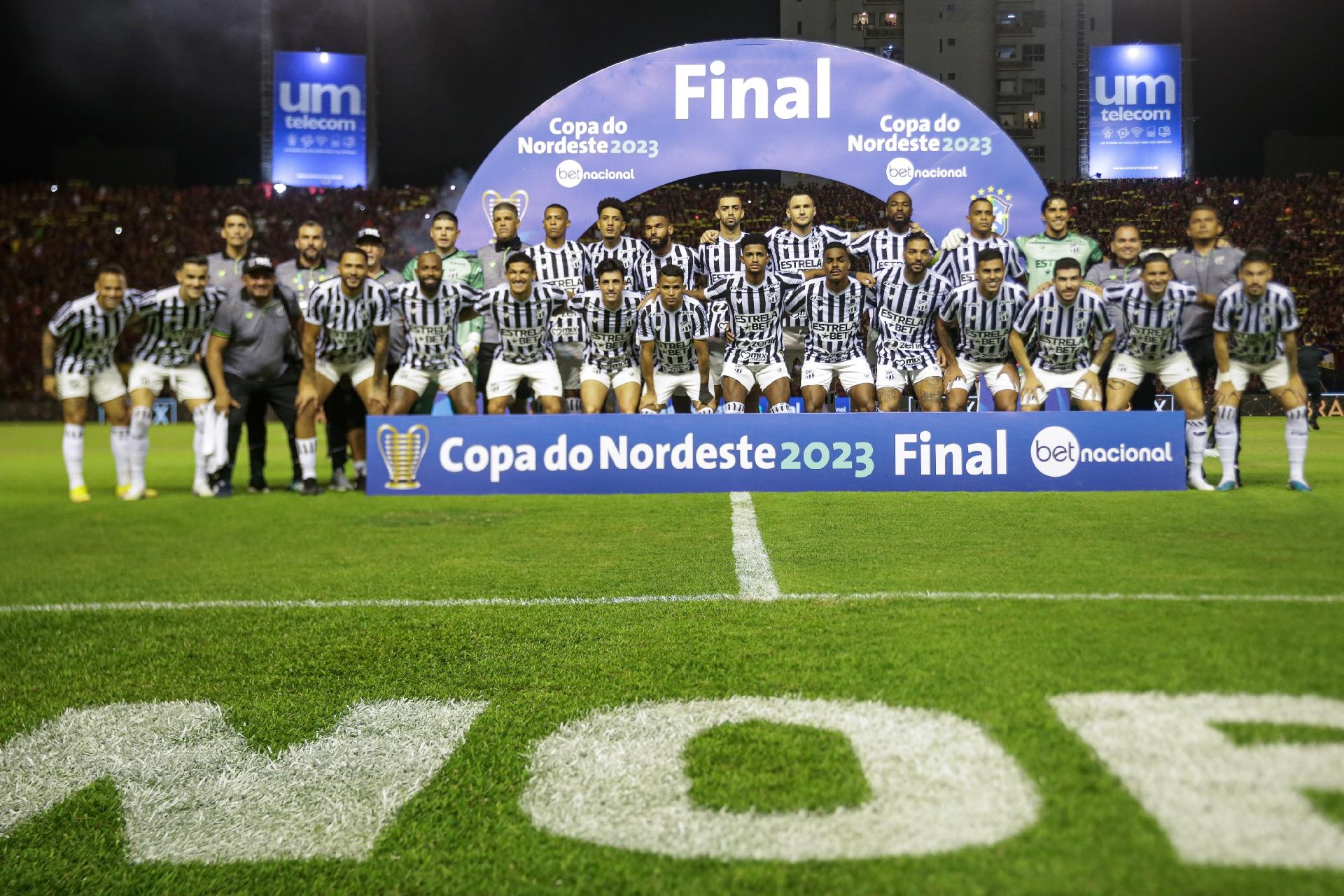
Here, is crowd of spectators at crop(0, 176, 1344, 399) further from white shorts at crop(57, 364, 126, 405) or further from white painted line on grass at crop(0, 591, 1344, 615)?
white painted line on grass at crop(0, 591, 1344, 615)

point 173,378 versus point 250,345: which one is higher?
point 250,345

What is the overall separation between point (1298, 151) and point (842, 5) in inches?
505

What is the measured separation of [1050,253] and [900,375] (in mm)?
1470

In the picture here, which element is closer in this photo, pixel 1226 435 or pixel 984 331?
pixel 1226 435

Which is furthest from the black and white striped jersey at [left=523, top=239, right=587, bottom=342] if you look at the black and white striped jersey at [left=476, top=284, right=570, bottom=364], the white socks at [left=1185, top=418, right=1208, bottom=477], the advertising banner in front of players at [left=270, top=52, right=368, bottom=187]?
the advertising banner in front of players at [left=270, top=52, right=368, bottom=187]

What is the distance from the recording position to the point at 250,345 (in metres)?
6.77

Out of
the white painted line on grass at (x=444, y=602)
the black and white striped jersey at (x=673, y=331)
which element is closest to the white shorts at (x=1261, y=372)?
the black and white striped jersey at (x=673, y=331)

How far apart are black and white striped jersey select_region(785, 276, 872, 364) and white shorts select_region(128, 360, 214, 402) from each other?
13.1 feet

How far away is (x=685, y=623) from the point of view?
7.86 ft

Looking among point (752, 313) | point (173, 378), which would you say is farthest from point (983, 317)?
point (173, 378)

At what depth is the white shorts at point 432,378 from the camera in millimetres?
6879

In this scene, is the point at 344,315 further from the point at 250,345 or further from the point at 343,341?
the point at 250,345

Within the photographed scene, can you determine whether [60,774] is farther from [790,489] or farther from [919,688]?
[790,489]

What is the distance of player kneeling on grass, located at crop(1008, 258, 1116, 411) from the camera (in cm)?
624
